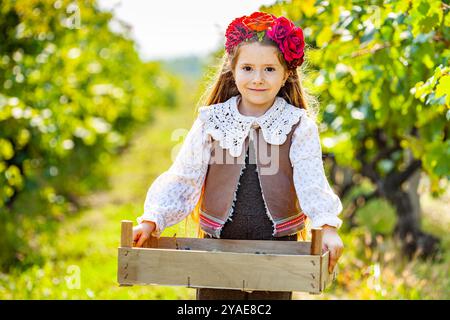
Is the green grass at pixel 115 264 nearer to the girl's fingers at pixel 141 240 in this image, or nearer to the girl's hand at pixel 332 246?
the girl's fingers at pixel 141 240

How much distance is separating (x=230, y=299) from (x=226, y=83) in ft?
2.68

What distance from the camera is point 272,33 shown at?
283 centimetres

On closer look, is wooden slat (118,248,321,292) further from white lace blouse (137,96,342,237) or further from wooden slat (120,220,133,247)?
white lace blouse (137,96,342,237)

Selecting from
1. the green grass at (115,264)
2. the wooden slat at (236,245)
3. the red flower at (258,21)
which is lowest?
the green grass at (115,264)

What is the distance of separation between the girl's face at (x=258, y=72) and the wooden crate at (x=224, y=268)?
2.09 feet

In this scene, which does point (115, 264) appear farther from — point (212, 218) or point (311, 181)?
point (311, 181)

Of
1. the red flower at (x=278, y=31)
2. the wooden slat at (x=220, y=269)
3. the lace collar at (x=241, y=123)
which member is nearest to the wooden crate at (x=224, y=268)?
the wooden slat at (x=220, y=269)

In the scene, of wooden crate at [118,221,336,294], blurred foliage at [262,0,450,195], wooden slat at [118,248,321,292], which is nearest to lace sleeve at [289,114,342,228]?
wooden crate at [118,221,336,294]

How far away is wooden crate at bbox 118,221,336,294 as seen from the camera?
2.37 metres

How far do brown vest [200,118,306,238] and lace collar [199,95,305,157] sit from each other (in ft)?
0.08

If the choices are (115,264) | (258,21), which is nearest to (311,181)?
(258,21)

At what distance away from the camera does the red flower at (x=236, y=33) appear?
2867 mm

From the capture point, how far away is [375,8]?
363 cm

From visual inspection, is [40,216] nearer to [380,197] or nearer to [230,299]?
[380,197]
